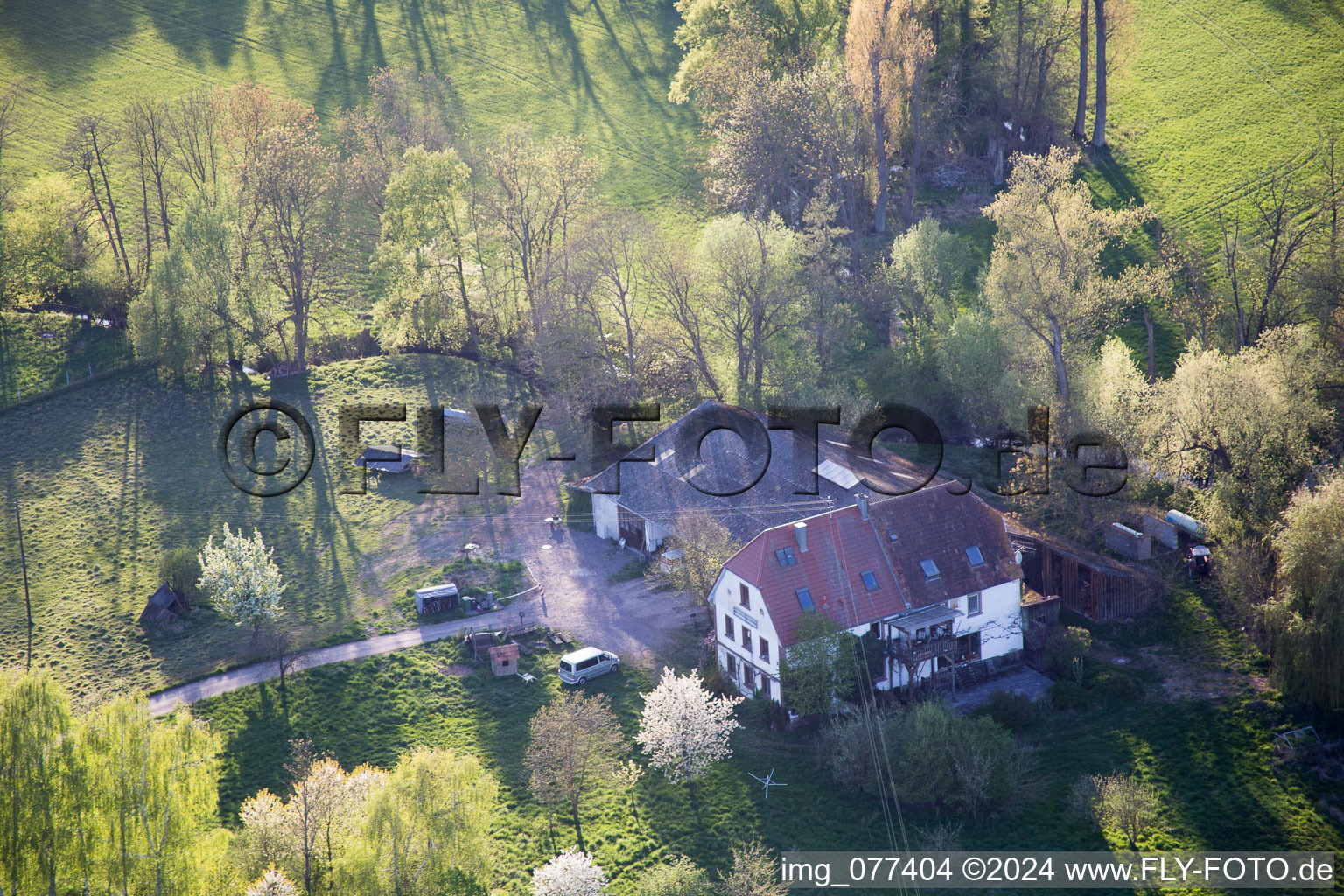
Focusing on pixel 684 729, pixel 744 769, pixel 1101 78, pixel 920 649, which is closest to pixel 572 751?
pixel 684 729

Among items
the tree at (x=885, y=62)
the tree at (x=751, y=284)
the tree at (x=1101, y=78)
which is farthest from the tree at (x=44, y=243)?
the tree at (x=1101, y=78)

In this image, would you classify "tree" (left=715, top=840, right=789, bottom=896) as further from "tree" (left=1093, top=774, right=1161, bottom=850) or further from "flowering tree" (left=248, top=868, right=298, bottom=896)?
"flowering tree" (left=248, top=868, right=298, bottom=896)

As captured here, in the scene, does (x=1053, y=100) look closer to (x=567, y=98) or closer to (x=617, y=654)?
(x=567, y=98)

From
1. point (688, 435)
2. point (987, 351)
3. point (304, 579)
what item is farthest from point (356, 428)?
point (987, 351)

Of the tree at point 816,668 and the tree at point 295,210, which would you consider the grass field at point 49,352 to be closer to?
the tree at point 295,210

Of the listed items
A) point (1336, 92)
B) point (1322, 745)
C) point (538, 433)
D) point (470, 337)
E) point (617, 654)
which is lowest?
point (1322, 745)

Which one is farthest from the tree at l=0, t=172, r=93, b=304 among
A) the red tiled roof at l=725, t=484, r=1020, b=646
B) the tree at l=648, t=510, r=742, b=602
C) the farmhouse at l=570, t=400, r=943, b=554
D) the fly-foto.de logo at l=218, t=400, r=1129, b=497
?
the red tiled roof at l=725, t=484, r=1020, b=646
